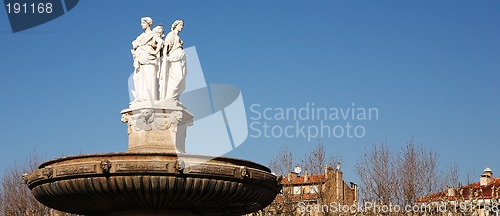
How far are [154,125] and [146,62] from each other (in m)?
1.57

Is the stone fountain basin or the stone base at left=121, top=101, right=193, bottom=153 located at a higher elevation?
the stone base at left=121, top=101, right=193, bottom=153

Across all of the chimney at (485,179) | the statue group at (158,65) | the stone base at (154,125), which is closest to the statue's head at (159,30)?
the statue group at (158,65)

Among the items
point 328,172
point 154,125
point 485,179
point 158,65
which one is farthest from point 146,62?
point 485,179

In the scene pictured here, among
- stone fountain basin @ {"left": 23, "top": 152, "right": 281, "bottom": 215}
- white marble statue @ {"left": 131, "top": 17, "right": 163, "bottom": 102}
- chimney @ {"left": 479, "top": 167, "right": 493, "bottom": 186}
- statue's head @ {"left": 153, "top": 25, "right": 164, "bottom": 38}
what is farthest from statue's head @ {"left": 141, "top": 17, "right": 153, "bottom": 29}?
chimney @ {"left": 479, "top": 167, "right": 493, "bottom": 186}

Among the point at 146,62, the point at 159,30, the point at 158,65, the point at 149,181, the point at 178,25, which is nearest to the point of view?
the point at 149,181

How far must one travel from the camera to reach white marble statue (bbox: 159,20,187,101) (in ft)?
62.2

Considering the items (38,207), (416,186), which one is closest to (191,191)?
(416,186)

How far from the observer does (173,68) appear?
62.9 feet

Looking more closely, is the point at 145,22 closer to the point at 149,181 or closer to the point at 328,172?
the point at 149,181

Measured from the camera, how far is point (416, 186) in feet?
125

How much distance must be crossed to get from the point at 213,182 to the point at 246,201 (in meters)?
1.66

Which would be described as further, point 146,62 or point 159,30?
point 159,30

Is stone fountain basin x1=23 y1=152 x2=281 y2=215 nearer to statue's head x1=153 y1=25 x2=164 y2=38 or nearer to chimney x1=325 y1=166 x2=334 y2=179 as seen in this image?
statue's head x1=153 y1=25 x2=164 y2=38

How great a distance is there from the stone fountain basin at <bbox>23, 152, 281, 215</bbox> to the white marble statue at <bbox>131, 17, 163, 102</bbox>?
12.1ft
